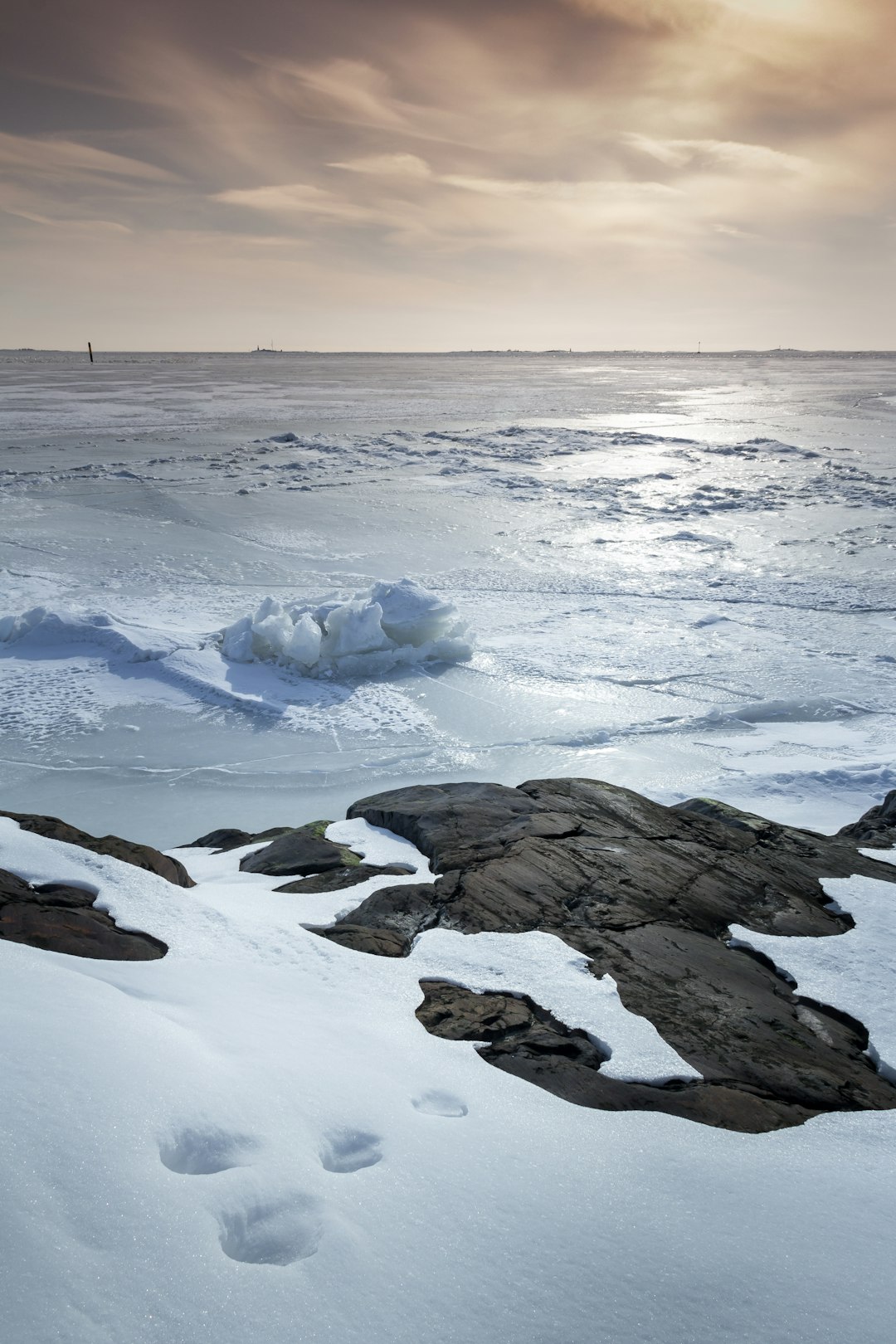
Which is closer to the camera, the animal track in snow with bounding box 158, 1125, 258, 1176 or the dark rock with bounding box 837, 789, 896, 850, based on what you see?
the animal track in snow with bounding box 158, 1125, 258, 1176

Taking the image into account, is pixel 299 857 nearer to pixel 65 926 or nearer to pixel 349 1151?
pixel 65 926

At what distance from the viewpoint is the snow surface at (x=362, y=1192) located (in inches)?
61.0

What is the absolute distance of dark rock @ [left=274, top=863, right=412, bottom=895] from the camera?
3.95m

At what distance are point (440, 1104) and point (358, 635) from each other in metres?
6.10


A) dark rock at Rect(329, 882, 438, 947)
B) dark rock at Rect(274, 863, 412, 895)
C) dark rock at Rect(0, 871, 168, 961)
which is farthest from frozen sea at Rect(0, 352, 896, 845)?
dark rock at Rect(0, 871, 168, 961)

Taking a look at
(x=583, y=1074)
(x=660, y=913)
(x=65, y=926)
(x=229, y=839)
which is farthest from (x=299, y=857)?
(x=583, y=1074)

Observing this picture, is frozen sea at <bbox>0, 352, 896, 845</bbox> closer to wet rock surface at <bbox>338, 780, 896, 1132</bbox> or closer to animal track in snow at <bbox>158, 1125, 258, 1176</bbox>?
wet rock surface at <bbox>338, 780, 896, 1132</bbox>

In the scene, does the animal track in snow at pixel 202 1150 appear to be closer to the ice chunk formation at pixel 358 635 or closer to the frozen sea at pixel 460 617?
the frozen sea at pixel 460 617

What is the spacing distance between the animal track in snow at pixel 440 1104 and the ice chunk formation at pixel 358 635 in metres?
5.99

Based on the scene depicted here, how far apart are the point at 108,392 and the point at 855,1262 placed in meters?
44.8

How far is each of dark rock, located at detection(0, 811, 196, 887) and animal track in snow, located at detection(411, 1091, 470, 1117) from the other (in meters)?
1.75

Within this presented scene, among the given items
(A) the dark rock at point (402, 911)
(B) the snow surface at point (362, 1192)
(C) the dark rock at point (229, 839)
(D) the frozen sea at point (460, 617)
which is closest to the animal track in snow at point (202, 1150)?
(B) the snow surface at point (362, 1192)

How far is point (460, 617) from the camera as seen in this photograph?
30.7 feet

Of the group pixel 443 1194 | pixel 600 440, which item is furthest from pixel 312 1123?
pixel 600 440
